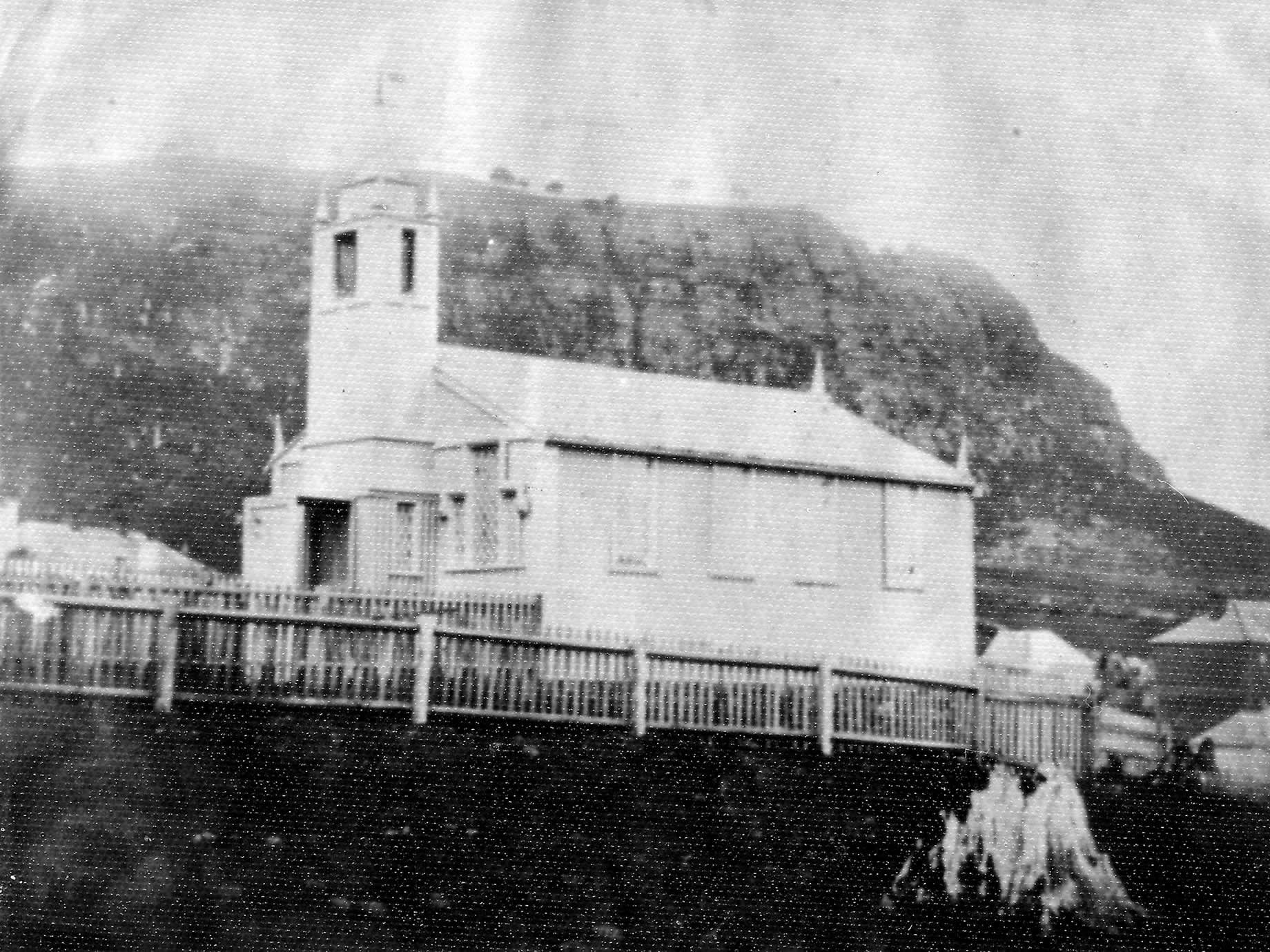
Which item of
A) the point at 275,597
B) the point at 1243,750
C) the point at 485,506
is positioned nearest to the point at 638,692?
the point at 485,506

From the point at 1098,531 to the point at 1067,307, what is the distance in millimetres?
722

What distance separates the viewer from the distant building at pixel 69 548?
14.1ft

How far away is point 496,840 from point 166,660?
3.46 feet

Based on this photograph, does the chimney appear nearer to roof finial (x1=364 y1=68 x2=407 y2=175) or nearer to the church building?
the church building

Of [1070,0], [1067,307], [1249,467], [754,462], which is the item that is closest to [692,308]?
[754,462]

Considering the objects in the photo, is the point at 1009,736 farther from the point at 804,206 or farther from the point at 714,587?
the point at 804,206

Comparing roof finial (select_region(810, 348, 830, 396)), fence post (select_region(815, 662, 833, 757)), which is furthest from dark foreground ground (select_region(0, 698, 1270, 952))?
roof finial (select_region(810, 348, 830, 396))

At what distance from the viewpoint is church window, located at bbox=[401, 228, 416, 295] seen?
4.70 metres

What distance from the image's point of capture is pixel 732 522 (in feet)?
17.3

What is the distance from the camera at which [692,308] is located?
15.5ft

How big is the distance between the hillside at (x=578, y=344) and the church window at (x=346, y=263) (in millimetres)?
153

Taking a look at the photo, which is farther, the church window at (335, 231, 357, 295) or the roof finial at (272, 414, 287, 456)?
the church window at (335, 231, 357, 295)

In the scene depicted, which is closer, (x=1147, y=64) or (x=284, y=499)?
(x=284, y=499)

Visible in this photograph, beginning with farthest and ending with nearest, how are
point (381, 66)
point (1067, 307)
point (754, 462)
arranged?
point (754, 462) → point (1067, 307) → point (381, 66)
